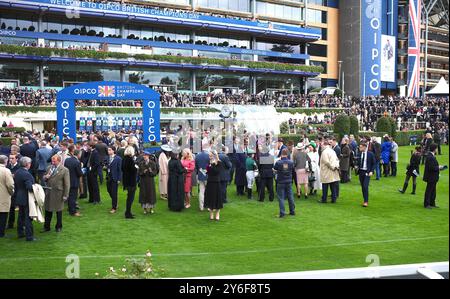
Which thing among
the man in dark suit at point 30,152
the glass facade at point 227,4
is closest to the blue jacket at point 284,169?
the man in dark suit at point 30,152

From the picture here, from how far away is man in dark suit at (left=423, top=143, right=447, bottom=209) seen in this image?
42.3 feet

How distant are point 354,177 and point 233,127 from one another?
8.50 metres

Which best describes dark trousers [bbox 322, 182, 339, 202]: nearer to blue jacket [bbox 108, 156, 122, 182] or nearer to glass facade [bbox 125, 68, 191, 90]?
blue jacket [bbox 108, 156, 122, 182]

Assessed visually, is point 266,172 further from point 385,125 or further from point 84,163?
point 385,125

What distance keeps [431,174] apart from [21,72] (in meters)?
38.4

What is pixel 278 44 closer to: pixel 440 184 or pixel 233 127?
pixel 233 127

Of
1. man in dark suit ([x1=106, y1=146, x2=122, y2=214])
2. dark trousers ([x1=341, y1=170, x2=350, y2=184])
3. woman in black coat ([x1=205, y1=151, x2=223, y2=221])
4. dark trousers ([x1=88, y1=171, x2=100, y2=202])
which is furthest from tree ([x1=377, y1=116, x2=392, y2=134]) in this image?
man in dark suit ([x1=106, y1=146, x2=122, y2=214])

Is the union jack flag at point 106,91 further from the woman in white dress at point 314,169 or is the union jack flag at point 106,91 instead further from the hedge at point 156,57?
the hedge at point 156,57

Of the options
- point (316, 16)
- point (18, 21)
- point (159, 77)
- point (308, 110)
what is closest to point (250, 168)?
point (308, 110)

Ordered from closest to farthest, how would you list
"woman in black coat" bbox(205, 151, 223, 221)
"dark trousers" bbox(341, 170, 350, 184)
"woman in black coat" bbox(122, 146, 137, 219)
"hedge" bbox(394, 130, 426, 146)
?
"woman in black coat" bbox(205, 151, 223, 221) < "woman in black coat" bbox(122, 146, 137, 219) < "dark trousers" bbox(341, 170, 350, 184) < "hedge" bbox(394, 130, 426, 146)

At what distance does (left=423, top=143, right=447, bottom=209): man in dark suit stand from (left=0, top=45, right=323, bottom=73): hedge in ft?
118

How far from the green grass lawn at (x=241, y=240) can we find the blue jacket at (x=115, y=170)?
91cm

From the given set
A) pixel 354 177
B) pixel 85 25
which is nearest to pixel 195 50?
pixel 85 25

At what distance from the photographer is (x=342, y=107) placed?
156ft
